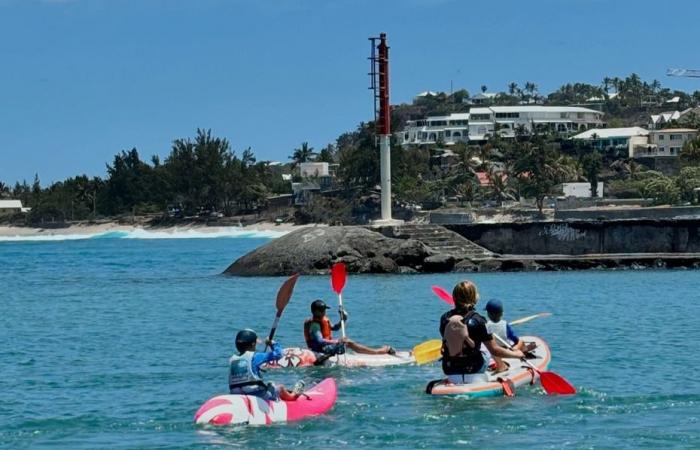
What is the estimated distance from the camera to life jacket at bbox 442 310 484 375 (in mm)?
17641

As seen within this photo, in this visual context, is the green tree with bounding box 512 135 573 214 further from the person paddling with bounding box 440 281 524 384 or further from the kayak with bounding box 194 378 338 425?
the kayak with bounding box 194 378 338 425

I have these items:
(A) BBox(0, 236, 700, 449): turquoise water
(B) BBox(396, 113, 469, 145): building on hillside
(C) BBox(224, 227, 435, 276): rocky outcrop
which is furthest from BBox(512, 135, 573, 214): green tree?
(A) BBox(0, 236, 700, 449): turquoise water

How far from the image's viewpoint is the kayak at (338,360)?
22.7 meters

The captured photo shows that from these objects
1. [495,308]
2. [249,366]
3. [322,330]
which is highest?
[495,308]

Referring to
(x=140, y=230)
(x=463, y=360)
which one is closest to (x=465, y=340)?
(x=463, y=360)

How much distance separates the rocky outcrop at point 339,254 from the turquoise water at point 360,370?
3.97m

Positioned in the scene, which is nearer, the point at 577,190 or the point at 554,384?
the point at 554,384

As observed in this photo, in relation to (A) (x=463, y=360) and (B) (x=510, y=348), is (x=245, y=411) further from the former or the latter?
(B) (x=510, y=348)

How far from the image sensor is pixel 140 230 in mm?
155875

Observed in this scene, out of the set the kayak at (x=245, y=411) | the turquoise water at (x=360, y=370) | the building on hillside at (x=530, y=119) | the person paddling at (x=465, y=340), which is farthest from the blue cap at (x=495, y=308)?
the building on hillside at (x=530, y=119)

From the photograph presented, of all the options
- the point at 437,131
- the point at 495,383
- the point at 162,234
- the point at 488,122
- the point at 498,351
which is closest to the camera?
the point at 498,351

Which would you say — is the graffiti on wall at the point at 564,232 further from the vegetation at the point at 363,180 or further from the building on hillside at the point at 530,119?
the building on hillside at the point at 530,119

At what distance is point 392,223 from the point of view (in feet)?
189

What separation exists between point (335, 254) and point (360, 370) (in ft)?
98.3
